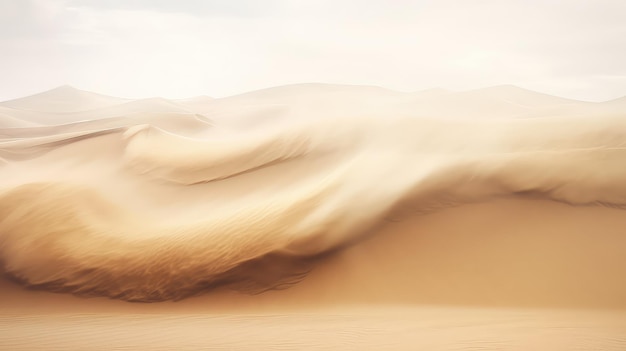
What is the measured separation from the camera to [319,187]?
26.0ft

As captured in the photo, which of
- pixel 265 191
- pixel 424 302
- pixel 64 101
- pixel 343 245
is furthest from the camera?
pixel 64 101

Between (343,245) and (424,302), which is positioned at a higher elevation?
(343,245)

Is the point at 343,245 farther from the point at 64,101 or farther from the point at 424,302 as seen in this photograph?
the point at 64,101

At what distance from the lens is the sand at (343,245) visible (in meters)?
5.98

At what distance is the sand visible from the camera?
5.98m

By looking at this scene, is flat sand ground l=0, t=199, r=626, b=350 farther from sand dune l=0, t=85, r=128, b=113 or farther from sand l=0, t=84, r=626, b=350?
sand dune l=0, t=85, r=128, b=113

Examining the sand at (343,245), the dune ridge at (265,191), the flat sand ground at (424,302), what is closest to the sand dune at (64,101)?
the dune ridge at (265,191)

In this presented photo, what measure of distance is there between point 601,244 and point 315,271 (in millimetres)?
3490

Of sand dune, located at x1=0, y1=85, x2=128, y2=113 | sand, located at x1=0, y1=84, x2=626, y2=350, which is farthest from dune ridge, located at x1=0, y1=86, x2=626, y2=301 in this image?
sand dune, located at x1=0, y1=85, x2=128, y2=113

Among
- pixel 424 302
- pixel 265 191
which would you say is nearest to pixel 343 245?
pixel 424 302

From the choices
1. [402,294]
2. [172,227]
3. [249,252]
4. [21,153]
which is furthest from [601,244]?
[21,153]

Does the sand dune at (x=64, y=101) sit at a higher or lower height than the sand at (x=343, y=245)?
higher

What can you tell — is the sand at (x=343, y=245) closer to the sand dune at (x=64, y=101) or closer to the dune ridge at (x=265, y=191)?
the dune ridge at (x=265, y=191)

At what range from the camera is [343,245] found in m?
7.26
